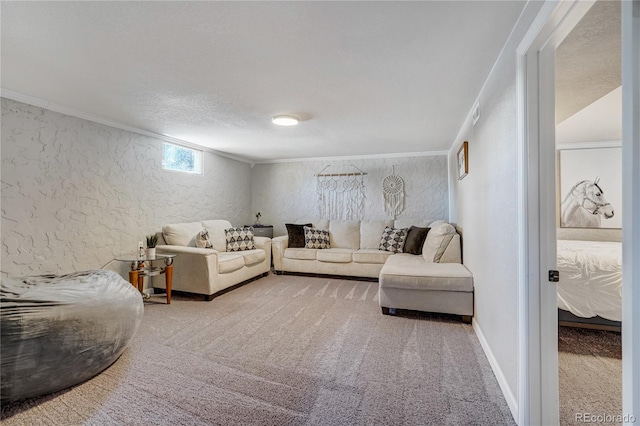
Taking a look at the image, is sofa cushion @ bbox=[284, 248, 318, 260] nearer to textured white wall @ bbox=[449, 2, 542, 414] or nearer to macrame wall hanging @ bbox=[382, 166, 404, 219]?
macrame wall hanging @ bbox=[382, 166, 404, 219]

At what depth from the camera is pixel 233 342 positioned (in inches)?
94.0

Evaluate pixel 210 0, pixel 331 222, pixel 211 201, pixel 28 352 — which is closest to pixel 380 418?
pixel 28 352

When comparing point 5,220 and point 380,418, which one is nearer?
point 380,418

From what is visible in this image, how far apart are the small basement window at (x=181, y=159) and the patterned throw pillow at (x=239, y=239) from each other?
1195mm

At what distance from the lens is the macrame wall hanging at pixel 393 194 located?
525cm

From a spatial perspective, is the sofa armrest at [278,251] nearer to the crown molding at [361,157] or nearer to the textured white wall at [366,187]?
the textured white wall at [366,187]

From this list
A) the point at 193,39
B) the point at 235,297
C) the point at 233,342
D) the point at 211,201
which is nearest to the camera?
the point at 193,39

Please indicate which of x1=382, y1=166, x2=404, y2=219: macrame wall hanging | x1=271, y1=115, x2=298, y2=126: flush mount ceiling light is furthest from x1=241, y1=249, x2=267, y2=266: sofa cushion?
x1=382, y1=166, x2=404, y2=219: macrame wall hanging

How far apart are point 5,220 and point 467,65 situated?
4.02 meters

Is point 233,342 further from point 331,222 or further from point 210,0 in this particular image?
point 331,222

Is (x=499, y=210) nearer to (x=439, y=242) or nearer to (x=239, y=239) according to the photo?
(x=439, y=242)

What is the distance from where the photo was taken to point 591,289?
2.38 metres

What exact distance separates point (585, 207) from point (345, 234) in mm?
3490

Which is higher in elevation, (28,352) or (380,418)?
(28,352)
